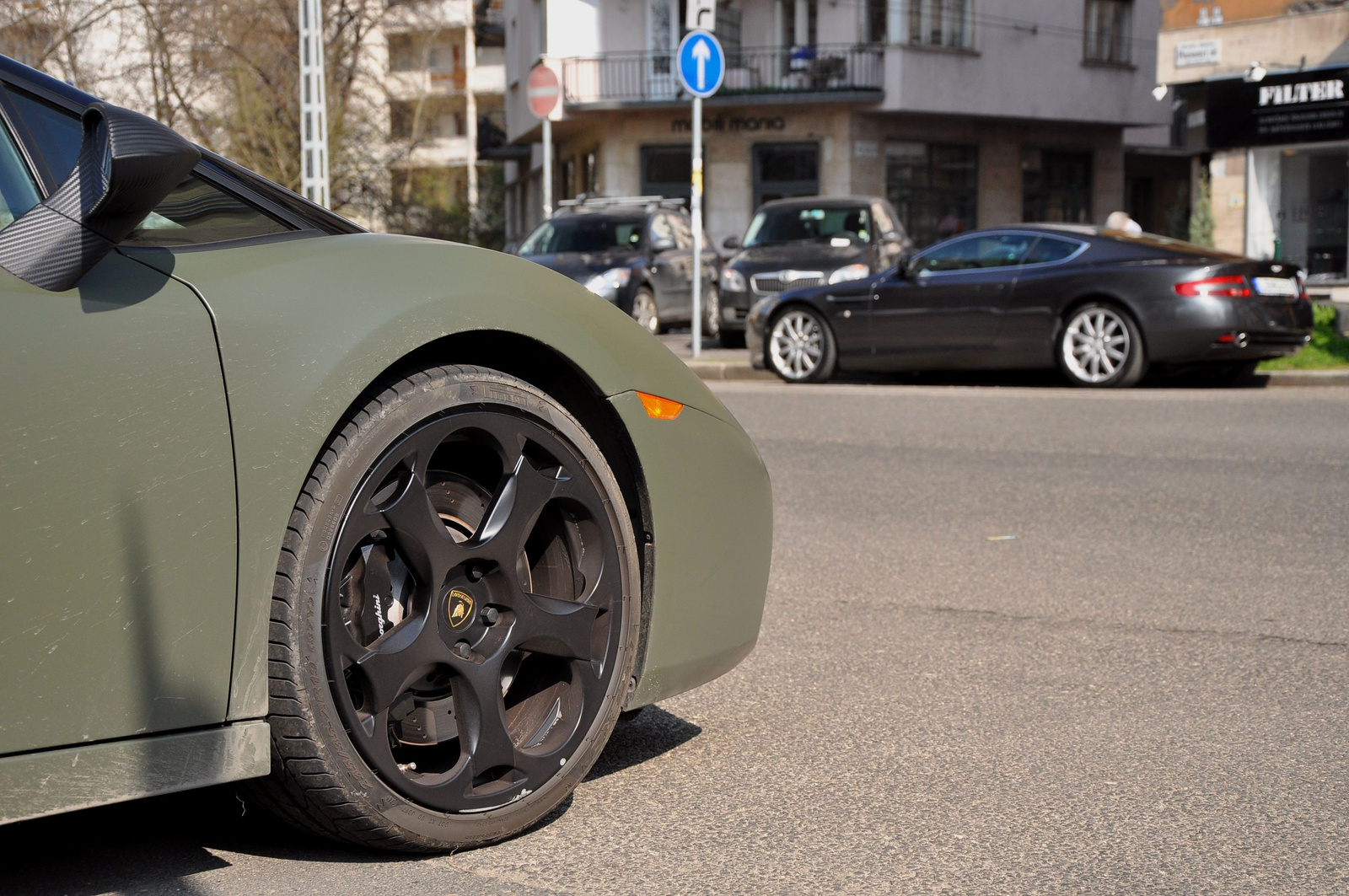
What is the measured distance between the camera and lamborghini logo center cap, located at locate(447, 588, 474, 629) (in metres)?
2.66

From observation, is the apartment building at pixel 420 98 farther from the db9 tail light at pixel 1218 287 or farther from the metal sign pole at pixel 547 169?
the db9 tail light at pixel 1218 287

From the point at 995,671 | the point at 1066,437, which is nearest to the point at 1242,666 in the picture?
the point at 995,671

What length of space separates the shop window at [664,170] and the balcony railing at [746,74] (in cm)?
144

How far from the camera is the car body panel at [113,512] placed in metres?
2.21

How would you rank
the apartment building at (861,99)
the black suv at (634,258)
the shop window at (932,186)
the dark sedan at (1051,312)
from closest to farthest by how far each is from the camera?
the dark sedan at (1051,312)
the black suv at (634,258)
the apartment building at (861,99)
the shop window at (932,186)

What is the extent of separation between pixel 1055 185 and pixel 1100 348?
96.3ft

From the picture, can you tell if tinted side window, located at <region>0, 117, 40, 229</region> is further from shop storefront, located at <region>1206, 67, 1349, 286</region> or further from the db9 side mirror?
shop storefront, located at <region>1206, 67, 1349, 286</region>

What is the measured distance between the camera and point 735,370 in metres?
15.5

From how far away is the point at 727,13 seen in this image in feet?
124

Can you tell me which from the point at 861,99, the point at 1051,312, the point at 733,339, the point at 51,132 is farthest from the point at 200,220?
the point at 861,99

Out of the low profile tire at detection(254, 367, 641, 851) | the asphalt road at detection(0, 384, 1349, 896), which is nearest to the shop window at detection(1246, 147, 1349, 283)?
the asphalt road at detection(0, 384, 1349, 896)

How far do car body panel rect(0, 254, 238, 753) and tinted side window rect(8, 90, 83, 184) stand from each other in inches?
8.7

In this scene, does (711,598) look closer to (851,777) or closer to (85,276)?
(851,777)

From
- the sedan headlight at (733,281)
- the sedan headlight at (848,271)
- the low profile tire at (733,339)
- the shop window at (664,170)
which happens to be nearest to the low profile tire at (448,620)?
the sedan headlight at (848,271)
